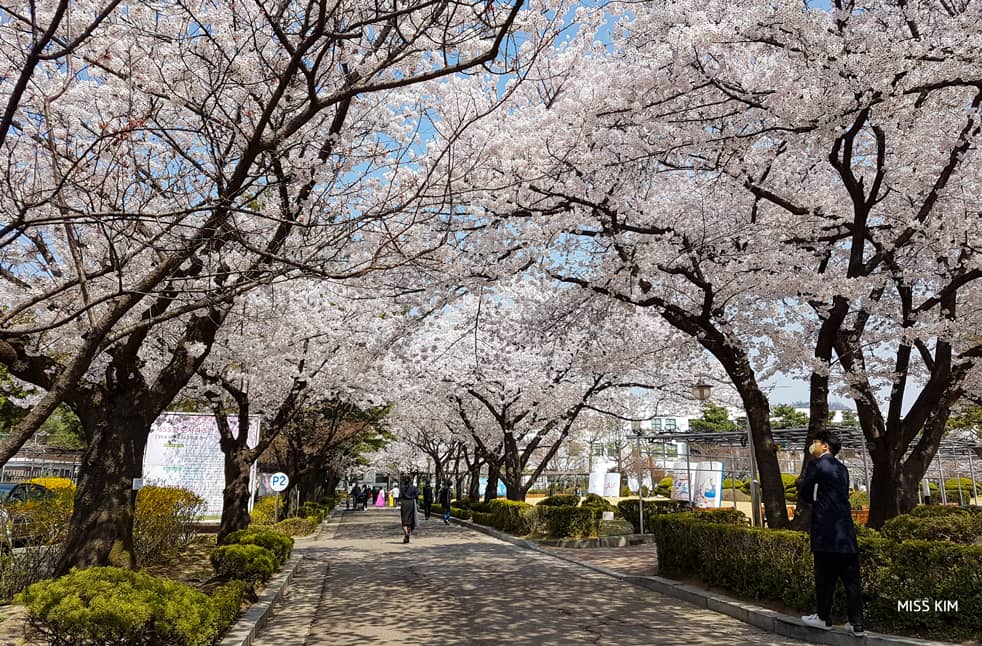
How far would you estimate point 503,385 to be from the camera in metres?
21.9

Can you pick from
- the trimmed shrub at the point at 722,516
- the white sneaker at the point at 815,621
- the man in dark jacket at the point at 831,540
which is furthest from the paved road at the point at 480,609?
the trimmed shrub at the point at 722,516

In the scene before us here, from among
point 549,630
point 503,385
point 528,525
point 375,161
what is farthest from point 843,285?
point 503,385

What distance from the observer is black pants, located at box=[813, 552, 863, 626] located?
584cm

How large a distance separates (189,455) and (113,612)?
49.6ft

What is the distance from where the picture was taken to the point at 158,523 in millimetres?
11000

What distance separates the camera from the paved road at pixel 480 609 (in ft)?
21.5

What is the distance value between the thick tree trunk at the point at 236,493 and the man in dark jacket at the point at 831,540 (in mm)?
10961

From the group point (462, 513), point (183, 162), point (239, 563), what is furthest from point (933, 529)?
point (462, 513)

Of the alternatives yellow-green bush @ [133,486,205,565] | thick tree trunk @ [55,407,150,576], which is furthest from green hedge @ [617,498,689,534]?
thick tree trunk @ [55,407,150,576]

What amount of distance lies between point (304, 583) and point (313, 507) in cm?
1716

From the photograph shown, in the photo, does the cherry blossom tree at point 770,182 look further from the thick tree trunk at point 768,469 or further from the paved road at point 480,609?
the paved road at point 480,609

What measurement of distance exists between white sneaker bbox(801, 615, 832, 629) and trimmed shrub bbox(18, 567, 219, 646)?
536cm

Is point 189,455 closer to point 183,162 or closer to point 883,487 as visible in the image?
point 183,162

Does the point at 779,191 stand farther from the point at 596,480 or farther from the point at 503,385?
the point at 596,480
